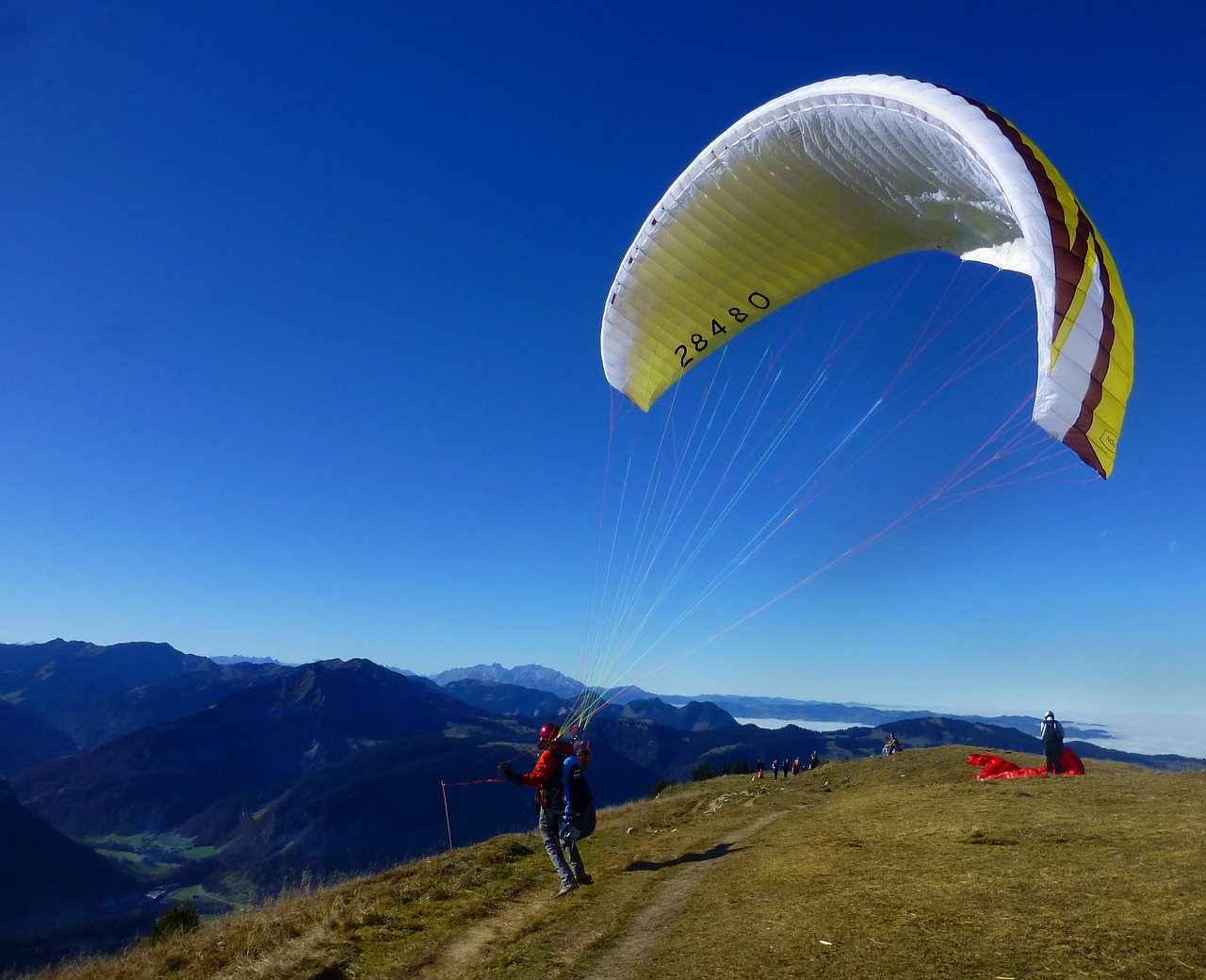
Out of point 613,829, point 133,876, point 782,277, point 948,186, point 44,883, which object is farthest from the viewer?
point 133,876

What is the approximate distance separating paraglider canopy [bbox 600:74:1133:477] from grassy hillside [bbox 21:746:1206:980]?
15.4 feet

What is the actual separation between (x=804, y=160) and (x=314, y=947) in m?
13.9

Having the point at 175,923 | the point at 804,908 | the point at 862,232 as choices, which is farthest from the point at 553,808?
the point at 862,232

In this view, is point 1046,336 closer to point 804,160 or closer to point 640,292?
point 804,160

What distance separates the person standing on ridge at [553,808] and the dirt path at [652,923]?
1407 millimetres

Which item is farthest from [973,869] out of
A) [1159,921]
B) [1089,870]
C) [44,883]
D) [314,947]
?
[44,883]

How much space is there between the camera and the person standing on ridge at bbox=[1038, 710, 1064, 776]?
18141 millimetres

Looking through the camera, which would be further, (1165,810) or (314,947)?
(1165,810)

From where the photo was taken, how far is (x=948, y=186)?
34.4 ft

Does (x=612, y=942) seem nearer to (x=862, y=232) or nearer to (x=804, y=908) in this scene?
(x=804, y=908)

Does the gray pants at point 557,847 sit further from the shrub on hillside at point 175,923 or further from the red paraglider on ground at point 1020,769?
the red paraglider on ground at point 1020,769

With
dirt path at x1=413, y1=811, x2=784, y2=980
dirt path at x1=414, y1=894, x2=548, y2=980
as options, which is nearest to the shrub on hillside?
dirt path at x1=414, y1=894, x2=548, y2=980

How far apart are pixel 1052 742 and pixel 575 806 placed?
1506 cm

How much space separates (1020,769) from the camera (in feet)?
63.3
